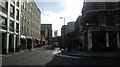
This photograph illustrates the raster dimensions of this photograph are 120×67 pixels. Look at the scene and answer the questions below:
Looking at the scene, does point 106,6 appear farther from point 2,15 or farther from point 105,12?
point 2,15

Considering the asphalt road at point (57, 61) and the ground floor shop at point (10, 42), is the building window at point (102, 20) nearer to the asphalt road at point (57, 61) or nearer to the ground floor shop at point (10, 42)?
the asphalt road at point (57, 61)

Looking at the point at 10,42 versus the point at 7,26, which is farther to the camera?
the point at 10,42

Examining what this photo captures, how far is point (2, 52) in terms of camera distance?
104 feet

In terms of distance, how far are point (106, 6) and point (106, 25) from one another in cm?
396

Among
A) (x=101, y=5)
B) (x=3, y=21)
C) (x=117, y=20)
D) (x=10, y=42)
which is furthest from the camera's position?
(x=10, y=42)

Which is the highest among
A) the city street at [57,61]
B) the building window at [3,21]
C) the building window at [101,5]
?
the building window at [101,5]

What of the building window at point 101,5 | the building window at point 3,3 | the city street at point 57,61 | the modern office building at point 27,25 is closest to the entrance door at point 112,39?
the building window at point 101,5

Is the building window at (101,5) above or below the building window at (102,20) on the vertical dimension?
above

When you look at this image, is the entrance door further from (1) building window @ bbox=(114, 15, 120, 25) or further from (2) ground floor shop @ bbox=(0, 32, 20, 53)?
(2) ground floor shop @ bbox=(0, 32, 20, 53)

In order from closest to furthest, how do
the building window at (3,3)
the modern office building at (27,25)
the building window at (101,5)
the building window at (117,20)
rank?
the building window at (3,3) → the building window at (117,20) → the building window at (101,5) → the modern office building at (27,25)

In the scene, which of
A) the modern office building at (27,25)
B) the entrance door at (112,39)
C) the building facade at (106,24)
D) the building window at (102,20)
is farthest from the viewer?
the modern office building at (27,25)

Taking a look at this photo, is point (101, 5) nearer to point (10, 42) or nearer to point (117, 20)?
point (117, 20)

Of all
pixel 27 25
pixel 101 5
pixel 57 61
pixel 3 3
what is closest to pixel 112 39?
pixel 101 5

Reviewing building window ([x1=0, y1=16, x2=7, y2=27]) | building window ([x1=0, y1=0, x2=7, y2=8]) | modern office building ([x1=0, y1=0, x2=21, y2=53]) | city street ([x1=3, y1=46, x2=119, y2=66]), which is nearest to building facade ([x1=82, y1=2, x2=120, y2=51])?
city street ([x1=3, y1=46, x2=119, y2=66])
